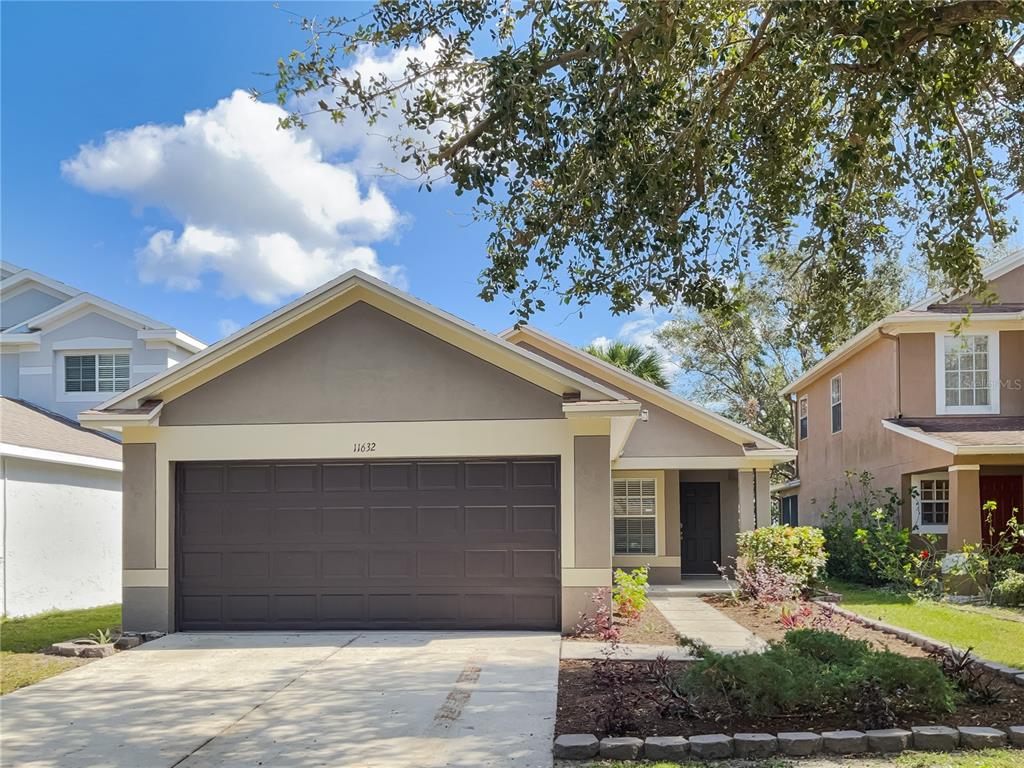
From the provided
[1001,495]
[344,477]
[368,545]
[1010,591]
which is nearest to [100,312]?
[344,477]

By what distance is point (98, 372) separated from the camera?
19219mm

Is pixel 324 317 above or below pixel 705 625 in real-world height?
above

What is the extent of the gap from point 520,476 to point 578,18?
589 cm

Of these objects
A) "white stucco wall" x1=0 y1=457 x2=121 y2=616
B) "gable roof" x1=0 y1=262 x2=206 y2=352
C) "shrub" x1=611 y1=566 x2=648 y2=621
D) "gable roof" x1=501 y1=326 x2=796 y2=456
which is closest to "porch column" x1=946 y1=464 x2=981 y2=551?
"gable roof" x1=501 y1=326 x2=796 y2=456

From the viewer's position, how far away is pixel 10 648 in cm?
1117

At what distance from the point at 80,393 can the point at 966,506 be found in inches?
720

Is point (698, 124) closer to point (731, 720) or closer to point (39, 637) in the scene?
point (731, 720)

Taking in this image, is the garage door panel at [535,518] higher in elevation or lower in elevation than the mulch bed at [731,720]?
higher

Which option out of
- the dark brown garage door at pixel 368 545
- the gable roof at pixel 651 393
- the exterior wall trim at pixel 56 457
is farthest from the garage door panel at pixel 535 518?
the exterior wall trim at pixel 56 457

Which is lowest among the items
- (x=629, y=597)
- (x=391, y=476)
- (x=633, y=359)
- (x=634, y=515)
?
(x=629, y=597)

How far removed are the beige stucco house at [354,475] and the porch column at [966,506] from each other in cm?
813

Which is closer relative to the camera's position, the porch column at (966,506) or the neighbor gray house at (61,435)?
the neighbor gray house at (61,435)

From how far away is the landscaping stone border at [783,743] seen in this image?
643cm

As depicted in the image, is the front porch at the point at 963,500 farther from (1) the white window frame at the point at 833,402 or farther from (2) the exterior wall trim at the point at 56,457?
(2) the exterior wall trim at the point at 56,457
